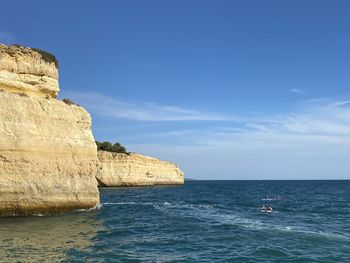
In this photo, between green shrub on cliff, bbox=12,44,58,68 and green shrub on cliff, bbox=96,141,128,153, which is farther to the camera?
green shrub on cliff, bbox=96,141,128,153

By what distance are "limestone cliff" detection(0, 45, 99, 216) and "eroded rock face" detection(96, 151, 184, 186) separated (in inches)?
2009

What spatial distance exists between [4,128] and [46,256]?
43.9ft

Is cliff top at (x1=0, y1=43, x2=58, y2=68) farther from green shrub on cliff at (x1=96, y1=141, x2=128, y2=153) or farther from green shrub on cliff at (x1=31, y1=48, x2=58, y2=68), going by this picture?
green shrub on cliff at (x1=96, y1=141, x2=128, y2=153)

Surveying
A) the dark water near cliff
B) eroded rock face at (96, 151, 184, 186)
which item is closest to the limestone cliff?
the dark water near cliff

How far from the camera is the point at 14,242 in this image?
853 inches

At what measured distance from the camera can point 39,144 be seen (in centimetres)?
3158

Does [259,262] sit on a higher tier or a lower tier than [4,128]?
lower

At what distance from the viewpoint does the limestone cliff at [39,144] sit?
29.7 metres

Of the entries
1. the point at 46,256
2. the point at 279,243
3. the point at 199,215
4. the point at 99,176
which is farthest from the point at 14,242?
the point at 99,176

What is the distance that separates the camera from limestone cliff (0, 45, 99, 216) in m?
29.7

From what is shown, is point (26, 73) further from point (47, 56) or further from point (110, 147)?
point (110, 147)

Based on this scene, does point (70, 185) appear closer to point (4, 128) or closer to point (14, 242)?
point (4, 128)

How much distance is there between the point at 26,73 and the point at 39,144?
631 cm

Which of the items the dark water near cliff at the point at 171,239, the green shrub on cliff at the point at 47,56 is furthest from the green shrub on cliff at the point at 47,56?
the dark water near cliff at the point at 171,239
